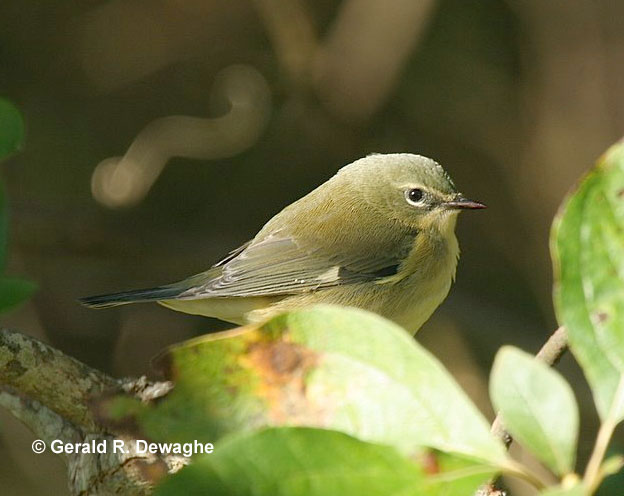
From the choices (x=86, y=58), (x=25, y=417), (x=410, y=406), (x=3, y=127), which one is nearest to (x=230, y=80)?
(x=86, y=58)

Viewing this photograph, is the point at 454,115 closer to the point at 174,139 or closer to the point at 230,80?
the point at 230,80

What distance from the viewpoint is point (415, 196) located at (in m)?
3.77

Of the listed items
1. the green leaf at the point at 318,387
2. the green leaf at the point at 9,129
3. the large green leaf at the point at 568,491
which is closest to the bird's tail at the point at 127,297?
the green leaf at the point at 9,129

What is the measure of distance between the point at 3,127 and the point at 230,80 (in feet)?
15.0

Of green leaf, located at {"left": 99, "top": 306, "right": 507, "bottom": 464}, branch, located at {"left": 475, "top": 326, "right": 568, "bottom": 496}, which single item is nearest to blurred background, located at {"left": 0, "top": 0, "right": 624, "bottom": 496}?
branch, located at {"left": 475, "top": 326, "right": 568, "bottom": 496}

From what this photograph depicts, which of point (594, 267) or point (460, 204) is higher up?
point (460, 204)

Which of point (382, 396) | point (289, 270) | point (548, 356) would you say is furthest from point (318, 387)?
point (289, 270)

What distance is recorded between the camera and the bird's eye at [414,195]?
3.76m

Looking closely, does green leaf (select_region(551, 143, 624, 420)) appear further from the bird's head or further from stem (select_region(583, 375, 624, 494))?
the bird's head

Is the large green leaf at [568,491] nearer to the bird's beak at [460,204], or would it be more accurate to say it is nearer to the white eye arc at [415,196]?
the bird's beak at [460,204]

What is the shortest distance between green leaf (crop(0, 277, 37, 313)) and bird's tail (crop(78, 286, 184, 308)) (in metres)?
1.87

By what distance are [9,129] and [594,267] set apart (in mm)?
903

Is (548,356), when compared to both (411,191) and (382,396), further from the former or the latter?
(411,191)

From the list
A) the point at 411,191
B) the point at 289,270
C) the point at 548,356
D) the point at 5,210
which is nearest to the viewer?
the point at 5,210
